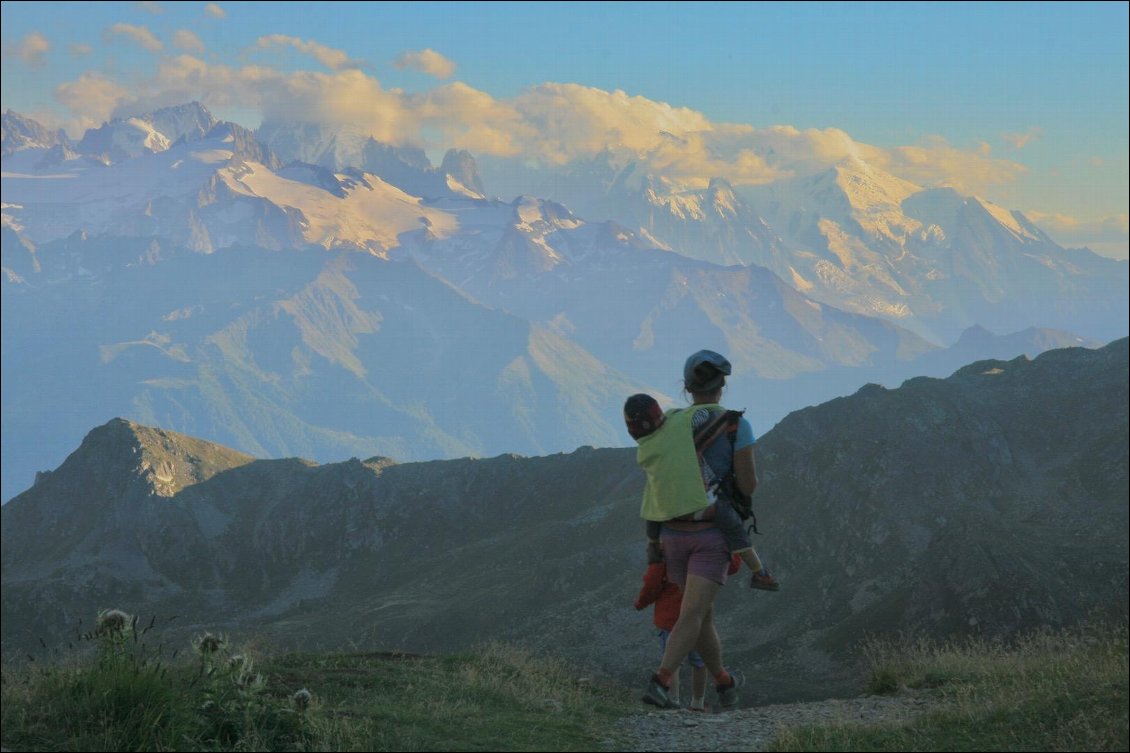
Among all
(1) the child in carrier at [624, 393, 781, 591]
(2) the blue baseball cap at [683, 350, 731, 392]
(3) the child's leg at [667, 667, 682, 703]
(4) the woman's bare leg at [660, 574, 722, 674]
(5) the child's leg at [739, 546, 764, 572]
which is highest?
(2) the blue baseball cap at [683, 350, 731, 392]

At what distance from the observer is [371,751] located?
870 centimetres

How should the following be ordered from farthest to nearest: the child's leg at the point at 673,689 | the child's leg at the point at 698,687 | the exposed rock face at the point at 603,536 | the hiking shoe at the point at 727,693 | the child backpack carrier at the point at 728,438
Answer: the exposed rock face at the point at 603,536 < the hiking shoe at the point at 727,693 < the child's leg at the point at 698,687 < the child's leg at the point at 673,689 < the child backpack carrier at the point at 728,438

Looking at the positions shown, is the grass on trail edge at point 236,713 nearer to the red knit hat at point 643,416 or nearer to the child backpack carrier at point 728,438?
the child backpack carrier at point 728,438

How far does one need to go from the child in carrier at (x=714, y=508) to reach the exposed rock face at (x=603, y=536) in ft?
93.3

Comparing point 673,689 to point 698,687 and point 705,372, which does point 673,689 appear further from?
point 705,372

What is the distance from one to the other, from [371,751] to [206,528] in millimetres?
86527

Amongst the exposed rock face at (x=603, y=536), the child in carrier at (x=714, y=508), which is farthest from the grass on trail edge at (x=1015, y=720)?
the exposed rock face at (x=603, y=536)

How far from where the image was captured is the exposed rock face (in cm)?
4500

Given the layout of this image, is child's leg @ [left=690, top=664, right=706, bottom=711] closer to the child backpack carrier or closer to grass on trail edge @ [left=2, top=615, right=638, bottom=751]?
grass on trail edge @ [left=2, top=615, right=638, bottom=751]

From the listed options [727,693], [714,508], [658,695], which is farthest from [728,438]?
[727,693]

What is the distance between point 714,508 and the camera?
10141 millimetres

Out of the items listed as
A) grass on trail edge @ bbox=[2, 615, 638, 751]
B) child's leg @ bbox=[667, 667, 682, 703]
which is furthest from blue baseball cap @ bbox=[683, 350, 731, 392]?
grass on trail edge @ bbox=[2, 615, 638, 751]

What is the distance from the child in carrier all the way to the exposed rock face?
2845 cm

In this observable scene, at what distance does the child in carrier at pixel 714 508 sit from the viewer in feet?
33.3
